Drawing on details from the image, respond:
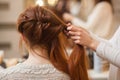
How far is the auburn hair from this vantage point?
3.86ft

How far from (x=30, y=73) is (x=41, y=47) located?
0.12 meters

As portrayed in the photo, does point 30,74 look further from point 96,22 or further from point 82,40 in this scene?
point 96,22

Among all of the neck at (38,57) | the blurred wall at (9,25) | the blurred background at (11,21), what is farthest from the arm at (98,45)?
the blurred wall at (9,25)

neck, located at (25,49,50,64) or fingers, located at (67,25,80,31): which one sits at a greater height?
fingers, located at (67,25,80,31)

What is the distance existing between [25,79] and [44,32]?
199 mm

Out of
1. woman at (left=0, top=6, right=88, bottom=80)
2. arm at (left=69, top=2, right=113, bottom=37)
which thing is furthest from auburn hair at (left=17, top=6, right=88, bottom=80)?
arm at (left=69, top=2, right=113, bottom=37)

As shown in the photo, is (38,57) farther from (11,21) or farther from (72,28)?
(11,21)

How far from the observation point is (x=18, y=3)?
3.53 m

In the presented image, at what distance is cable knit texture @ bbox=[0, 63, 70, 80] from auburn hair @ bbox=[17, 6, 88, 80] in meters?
0.04

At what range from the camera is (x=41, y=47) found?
3.98 ft

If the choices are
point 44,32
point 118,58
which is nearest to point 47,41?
point 44,32

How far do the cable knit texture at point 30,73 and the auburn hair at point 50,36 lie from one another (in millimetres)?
36

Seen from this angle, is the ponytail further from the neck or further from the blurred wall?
the blurred wall

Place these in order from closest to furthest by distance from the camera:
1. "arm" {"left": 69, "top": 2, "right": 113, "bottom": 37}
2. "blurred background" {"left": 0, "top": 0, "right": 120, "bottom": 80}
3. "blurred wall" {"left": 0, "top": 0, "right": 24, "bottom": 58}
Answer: "arm" {"left": 69, "top": 2, "right": 113, "bottom": 37} < "blurred background" {"left": 0, "top": 0, "right": 120, "bottom": 80} < "blurred wall" {"left": 0, "top": 0, "right": 24, "bottom": 58}
